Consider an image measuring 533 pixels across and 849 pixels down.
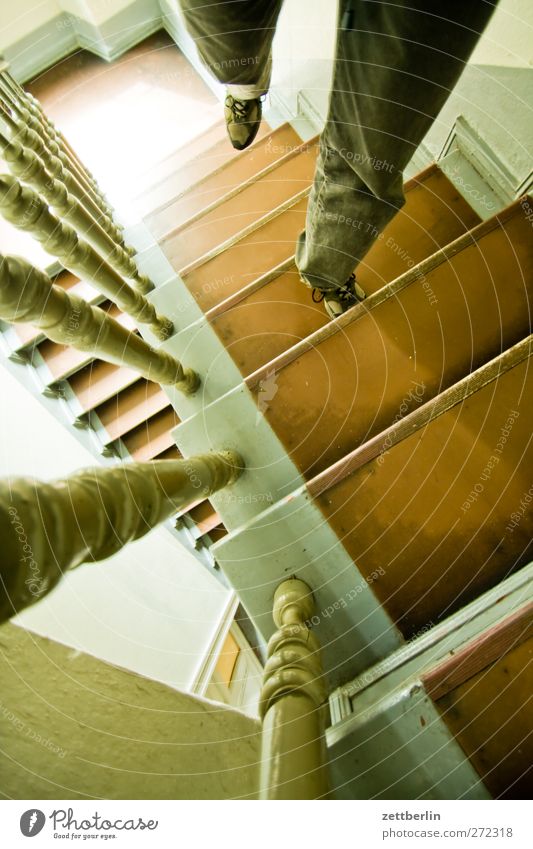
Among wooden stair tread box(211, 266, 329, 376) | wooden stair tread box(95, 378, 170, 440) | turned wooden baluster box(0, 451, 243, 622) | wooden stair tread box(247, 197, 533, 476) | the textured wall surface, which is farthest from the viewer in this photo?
wooden stair tread box(95, 378, 170, 440)

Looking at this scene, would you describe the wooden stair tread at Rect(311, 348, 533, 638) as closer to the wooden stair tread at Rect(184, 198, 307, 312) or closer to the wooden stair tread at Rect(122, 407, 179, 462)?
the wooden stair tread at Rect(184, 198, 307, 312)

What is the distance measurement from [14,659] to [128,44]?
3823 mm

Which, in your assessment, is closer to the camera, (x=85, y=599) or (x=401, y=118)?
(x=401, y=118)

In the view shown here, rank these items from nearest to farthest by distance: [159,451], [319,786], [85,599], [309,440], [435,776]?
[319,786] → [435,776] → [309,440] → [85,599] → [159,451]

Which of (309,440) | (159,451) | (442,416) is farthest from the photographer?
(159,451)

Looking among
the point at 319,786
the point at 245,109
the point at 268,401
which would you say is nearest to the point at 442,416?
the point at 268,401

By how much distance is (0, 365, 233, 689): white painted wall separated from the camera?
5.01 ft

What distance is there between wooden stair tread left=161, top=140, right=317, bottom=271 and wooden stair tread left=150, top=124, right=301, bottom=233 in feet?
0.48

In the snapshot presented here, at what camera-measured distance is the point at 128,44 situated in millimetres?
2748

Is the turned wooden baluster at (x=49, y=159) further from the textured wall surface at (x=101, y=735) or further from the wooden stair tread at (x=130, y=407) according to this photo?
the textured wall surface at (x=101, y=735)

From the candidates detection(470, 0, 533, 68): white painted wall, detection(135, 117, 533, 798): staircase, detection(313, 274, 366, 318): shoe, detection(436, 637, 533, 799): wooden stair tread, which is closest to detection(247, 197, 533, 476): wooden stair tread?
detection(135, 117, 533, 798): staircase

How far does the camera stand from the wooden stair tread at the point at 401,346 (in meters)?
1.05

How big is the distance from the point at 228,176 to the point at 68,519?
222 centimetres
